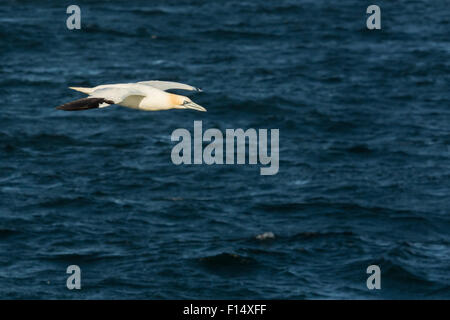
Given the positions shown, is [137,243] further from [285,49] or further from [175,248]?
[285,49]

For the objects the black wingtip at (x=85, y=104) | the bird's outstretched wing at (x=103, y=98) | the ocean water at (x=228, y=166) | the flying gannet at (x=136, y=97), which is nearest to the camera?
the black wingtip at (x=85, y=104)

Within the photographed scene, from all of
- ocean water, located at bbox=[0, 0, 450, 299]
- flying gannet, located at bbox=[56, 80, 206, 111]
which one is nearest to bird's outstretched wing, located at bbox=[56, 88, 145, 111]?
flying gannet, located at bbox=[56, 80, 206, 111]

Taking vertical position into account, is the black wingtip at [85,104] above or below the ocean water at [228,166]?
below

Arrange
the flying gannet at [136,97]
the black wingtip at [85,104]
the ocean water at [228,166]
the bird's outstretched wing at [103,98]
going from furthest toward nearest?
the ocean water at [228,166], the flying gannet at [136,97], the bird's outstretched wing at [103,98], the black wingtip at [85,104]

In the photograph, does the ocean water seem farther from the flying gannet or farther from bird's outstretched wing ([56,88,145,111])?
bird's outstretched wing ([56,88,145,111])

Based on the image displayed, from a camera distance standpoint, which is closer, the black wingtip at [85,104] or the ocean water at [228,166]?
the black wingtip at [85,104]

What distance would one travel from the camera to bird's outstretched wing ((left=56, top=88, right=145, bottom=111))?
26031 millimetres

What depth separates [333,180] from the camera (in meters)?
75.9

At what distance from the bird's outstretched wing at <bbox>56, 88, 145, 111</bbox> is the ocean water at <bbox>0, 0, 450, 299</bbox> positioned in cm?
3805

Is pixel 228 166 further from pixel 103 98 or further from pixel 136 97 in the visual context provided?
pixel 103 98

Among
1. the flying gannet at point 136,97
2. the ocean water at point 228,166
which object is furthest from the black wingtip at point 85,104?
the ocean water at point 228,166

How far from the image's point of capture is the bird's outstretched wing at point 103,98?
2603cm

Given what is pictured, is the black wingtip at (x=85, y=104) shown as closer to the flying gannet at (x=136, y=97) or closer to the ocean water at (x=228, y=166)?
the flying gannet at (x=136, y=97)

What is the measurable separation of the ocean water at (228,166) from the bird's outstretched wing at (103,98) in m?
38.0
